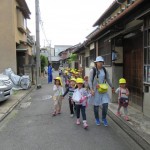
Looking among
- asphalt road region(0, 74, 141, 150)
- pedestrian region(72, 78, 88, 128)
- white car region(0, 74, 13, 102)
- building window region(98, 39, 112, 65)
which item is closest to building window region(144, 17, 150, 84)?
asphalt road region(0, 74, 141, 150)

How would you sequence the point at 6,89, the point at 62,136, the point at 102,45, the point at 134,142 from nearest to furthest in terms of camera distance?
1. the point at 134,142
2. the point at 62,136
3. the point at 6,89
4. the point at 102,45

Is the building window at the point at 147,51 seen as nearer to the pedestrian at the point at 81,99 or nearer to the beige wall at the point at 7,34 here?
the pedestrian at the point at 81,99

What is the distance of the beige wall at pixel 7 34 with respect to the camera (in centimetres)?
2022

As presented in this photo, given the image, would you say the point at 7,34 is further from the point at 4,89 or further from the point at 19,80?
the point at 4,89

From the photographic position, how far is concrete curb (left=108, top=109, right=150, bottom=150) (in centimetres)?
577

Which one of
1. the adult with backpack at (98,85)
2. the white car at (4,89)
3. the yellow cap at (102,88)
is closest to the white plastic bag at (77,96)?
the adult with backpack at (98,85)

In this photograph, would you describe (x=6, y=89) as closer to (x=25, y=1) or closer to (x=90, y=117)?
(x=90, y=117)

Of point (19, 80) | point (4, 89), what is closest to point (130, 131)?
point (4, 89)

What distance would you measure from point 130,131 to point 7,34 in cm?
1568

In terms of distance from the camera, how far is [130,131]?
680 centimetres

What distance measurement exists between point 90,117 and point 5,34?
13.6 metres

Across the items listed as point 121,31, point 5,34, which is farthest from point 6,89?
point 5,34

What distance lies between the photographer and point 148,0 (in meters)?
6.42

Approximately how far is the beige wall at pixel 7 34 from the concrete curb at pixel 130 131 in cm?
1342
